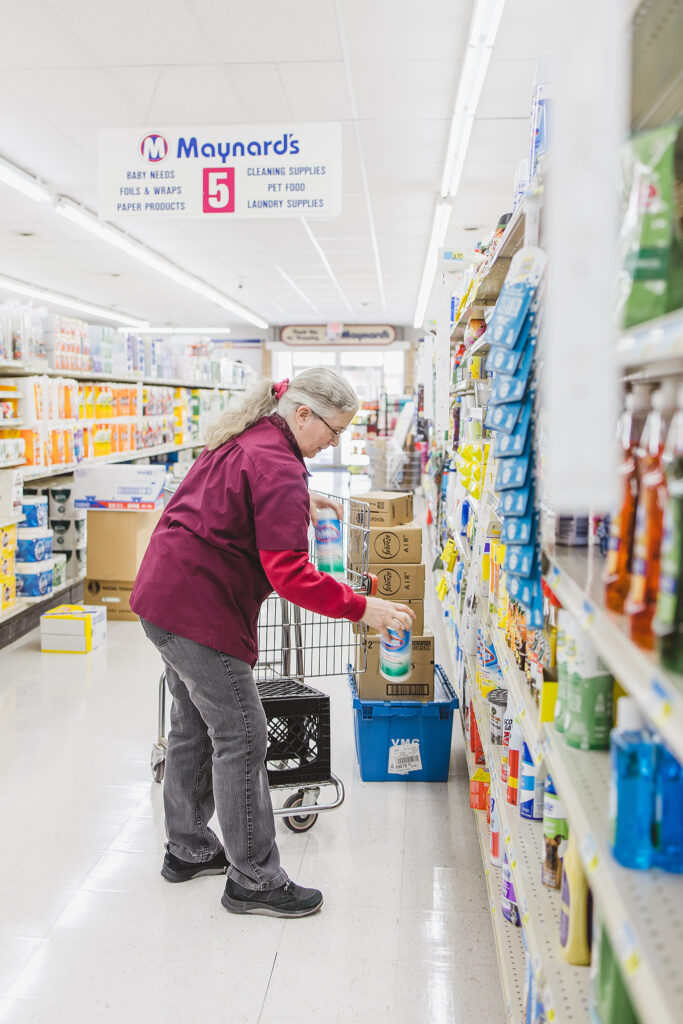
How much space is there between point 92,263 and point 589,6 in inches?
541

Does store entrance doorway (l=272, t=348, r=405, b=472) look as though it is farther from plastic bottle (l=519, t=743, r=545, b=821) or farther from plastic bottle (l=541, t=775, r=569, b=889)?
plastic bottle (l=541, t=775, r=569, b=889)

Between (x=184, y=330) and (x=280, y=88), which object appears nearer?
(x=280, y=88)

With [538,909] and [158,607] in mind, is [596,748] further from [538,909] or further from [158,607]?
[158,607]

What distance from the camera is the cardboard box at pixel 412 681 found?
360cm

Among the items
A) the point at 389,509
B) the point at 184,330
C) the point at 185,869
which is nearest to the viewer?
the point at 185,869

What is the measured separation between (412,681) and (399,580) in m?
0.51

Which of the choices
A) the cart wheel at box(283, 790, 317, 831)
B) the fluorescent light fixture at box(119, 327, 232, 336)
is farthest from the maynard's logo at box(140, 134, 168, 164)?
the fluorescent light fixture at box(119, 327, 232, 336)

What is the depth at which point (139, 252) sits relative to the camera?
37.9ft

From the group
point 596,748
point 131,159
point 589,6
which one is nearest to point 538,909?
point 596,748

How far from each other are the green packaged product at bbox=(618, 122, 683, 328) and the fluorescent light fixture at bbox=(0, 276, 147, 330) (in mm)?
15467

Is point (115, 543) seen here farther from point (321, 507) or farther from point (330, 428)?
point (330, 428)

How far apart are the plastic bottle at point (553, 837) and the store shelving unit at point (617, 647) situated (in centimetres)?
54

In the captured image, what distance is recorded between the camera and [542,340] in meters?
1.65

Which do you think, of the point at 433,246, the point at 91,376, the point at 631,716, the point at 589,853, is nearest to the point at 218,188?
the point at 91,376
